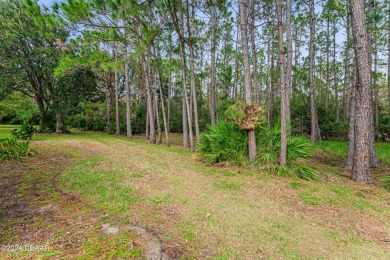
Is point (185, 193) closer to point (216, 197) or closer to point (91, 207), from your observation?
point (216, 197)

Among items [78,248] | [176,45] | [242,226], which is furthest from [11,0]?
[242,226]

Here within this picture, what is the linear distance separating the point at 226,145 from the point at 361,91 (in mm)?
3228

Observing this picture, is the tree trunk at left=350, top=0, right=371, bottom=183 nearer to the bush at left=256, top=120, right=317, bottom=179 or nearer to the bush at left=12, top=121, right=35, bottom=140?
the bush at left=256, top=120, right=317, bottom=179

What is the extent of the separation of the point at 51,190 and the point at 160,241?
7.96ft

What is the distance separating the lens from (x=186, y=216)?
2613 mm

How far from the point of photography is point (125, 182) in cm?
382

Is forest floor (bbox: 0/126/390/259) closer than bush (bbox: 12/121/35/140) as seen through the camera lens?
Yes

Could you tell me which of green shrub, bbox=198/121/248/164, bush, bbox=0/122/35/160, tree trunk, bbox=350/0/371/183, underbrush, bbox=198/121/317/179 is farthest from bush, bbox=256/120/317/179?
bush, bbox=0/122/35/160

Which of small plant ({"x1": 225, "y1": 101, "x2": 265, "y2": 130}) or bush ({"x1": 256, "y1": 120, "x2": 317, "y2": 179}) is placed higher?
small plant ({"x1": 225, "y1": 101, "x2": 265, "y2": 130})

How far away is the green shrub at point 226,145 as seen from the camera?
5352 mm

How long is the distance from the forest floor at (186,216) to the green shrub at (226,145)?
0.93 m

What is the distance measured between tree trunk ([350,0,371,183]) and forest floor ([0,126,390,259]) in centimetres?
61

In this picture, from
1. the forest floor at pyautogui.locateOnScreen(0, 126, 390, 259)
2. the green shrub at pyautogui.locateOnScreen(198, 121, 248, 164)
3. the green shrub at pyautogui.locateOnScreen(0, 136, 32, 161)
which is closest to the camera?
the forest floor at pyautogui.locateOnScreen(0, 126, 390, 259)

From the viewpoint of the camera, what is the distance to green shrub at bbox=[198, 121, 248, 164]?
17.6ft
